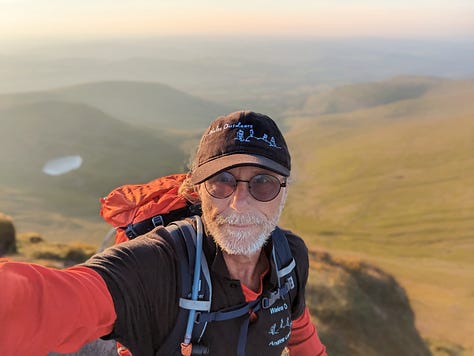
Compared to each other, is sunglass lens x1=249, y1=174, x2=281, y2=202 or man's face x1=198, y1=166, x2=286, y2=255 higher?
sunglass lens x1=249, y1=174, x2=281, y2=202

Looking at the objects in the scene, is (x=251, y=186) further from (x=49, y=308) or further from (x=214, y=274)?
(x=49, y=308)

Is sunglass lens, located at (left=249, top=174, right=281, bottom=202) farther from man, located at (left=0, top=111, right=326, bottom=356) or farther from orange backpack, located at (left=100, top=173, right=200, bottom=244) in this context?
orange backpack, located at (left=100, top=173, right=200, bottom=244)

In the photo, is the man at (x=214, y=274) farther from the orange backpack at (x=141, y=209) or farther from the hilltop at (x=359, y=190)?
the hilltop at (x=359, y=190)

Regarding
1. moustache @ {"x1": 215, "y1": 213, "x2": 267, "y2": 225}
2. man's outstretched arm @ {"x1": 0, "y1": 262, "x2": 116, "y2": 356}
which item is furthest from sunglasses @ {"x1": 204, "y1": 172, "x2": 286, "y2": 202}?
man's outstretched arm @ {"x1": 0, "y1": 262, "x2": 116, "y2": 356}

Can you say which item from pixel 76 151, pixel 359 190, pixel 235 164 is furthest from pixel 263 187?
pixel 76 151

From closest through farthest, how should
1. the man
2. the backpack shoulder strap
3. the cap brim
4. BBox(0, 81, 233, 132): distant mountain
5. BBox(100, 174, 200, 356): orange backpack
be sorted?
the man → the backpack shoulder strap → the cap brim → BBox(100, 174, 200, 356): orange backpack → BBox(0, 81, 233, 132): distant mountain

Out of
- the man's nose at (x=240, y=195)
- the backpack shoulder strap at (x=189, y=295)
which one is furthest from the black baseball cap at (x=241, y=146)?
the backpack shoulder strap at (x=189, y=295)

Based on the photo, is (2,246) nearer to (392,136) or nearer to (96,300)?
(96,300)
